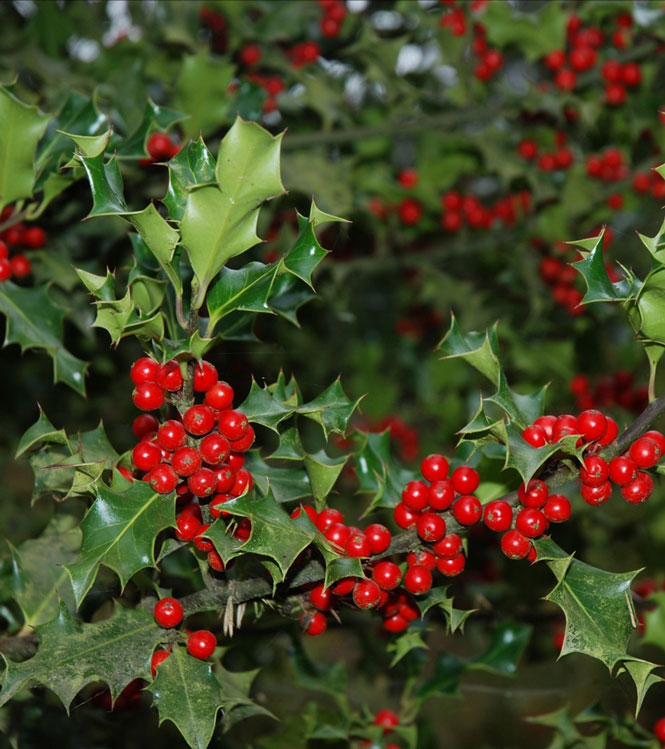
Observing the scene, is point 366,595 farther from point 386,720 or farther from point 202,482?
point 386,720

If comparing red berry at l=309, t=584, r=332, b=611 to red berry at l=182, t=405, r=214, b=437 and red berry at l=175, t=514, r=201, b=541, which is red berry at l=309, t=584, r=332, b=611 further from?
red berry at l=182, t=405, r=214, b=437

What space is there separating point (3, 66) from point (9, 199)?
39.2 inches

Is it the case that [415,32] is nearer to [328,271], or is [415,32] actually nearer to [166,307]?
[328,271]

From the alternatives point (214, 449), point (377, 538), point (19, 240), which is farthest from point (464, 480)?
A: point (19, 240)

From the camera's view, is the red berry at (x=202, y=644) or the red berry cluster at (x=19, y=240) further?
the red berry cluster at (x=19, y=240)

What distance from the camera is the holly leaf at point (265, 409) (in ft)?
3.92

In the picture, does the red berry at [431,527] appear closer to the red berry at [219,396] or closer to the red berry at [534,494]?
the red berry at [534,494]

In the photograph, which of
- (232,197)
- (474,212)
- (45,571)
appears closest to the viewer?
(232,197)

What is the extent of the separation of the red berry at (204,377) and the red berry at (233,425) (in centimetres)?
5

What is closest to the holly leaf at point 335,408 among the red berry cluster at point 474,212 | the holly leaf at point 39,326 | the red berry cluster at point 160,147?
the holly leaf at point 39,326

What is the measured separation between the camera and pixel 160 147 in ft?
6.52

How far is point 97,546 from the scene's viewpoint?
1178mm

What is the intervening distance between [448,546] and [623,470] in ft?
0.88

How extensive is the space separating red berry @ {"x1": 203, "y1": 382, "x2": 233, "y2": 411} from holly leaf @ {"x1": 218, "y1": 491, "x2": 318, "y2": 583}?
0.13m
